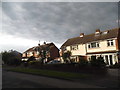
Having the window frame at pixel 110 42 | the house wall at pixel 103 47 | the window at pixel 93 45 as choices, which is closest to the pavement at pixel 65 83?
the house wall at pixel 103 47

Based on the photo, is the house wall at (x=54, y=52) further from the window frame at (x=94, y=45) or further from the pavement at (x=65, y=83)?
the pavement at (x=65, y=83)

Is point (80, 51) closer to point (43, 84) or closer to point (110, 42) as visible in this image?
point (110, 42)

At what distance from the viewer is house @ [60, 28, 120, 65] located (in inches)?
1089

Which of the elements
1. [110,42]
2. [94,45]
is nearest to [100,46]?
[94,45]

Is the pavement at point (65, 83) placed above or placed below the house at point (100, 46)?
below

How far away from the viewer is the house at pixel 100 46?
27672 millimetres

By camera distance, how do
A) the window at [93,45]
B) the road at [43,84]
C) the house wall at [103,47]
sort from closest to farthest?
1. the road at [43,84]
2. the house wall at [103,47]
3. the window at [93,45]

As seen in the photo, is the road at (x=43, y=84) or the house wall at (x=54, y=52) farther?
the house wall at (x=54, y=52)

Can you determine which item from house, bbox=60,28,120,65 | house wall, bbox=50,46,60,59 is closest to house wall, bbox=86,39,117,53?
house, bbox=60,28,120,65

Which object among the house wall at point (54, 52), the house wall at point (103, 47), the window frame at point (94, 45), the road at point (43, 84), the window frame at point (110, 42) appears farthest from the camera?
the house wall at point (54, 52)

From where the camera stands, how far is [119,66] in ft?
74.9

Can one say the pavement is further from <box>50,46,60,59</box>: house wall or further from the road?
<box>50,46,60,59</box>: house wall

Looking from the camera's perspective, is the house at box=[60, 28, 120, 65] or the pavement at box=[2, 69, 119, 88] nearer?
the pavement at box=[2, 69, 119, 88]

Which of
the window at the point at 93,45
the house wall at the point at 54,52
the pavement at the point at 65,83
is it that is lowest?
the pavement at the point at 65,83
